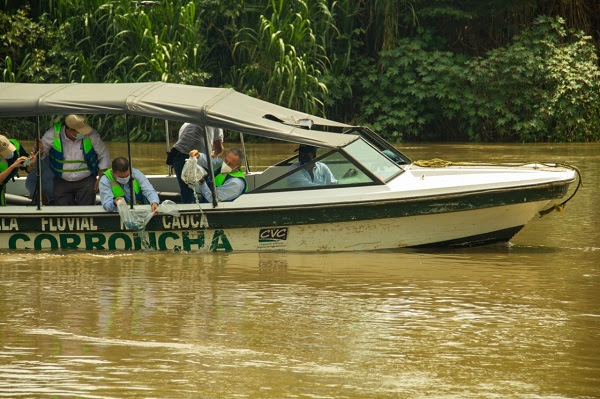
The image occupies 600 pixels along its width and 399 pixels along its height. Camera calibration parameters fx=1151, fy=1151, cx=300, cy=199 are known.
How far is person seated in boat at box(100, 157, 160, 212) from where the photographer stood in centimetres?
965

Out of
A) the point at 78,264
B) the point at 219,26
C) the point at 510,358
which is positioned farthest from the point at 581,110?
the point at 510,358

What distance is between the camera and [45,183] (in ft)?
33.8

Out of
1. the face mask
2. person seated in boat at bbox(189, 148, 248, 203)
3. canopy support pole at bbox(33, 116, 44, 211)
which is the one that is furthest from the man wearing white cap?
the face mask

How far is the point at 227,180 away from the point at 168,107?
2.62ft

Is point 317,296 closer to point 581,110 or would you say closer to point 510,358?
point 510,358

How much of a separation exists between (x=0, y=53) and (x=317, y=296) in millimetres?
16900

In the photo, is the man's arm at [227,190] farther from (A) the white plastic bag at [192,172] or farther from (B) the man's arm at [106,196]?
(B) the man's arm at [106,196]

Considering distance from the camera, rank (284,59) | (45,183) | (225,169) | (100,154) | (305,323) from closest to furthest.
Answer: (305,323), (225,169), (100,154), (45,183), (284,59)

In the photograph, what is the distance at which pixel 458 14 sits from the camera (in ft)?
79.7

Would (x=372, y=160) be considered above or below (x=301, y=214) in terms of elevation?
above

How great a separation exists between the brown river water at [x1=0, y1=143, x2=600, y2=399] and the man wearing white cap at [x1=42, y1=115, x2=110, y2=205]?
22.4 inches

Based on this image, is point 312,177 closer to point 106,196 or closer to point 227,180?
point 227,180

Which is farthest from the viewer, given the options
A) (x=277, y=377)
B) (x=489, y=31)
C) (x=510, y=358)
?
(x=489, y=31)

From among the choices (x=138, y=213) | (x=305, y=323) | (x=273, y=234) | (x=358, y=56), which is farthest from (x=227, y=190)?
(x=358, y=56)
